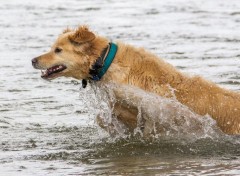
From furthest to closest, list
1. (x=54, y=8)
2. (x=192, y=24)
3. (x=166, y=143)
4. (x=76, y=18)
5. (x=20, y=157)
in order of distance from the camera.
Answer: (x=54, y=8), (x=76, y=18), (x=192, y=24), (x=166, y=143), (x=20, y=157)

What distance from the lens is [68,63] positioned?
10320mm

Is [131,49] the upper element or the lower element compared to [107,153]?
upper

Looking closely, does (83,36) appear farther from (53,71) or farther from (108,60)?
(53,71)

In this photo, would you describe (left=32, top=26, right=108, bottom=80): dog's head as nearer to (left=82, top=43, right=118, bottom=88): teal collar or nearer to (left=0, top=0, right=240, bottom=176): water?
(left=82, top=43, right=118, bottom=88): teal collar

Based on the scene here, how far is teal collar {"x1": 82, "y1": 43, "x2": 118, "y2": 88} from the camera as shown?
33.6 ft

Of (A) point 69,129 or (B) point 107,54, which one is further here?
(A) point 69,129

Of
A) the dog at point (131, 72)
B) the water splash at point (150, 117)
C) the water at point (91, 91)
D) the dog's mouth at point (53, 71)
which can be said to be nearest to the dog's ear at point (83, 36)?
the dog at point (131, 72)

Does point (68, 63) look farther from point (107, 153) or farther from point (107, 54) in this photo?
point (107, 153)

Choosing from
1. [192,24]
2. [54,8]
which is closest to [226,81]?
[192,24]

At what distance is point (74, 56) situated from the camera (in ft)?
33.8

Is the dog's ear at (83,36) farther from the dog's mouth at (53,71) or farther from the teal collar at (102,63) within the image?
the dog's mouth at (53,71)

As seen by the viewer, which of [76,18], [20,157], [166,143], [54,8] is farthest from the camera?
[54,8]

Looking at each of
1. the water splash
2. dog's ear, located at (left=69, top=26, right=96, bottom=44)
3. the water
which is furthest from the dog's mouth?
the water

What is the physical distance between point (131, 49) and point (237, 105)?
1696 millimetres
